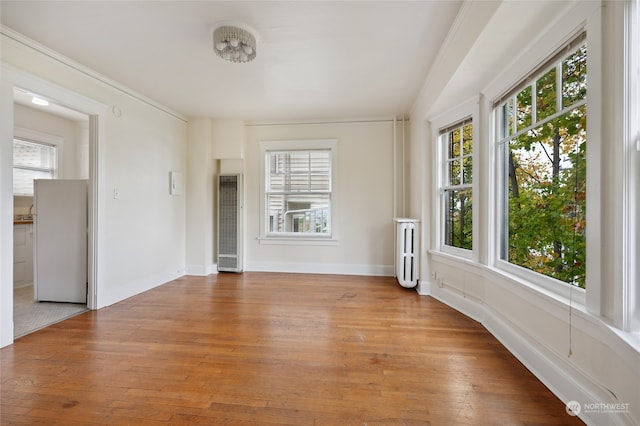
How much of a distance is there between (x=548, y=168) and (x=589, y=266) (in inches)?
31.2

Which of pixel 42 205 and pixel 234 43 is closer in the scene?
pixel 234 43

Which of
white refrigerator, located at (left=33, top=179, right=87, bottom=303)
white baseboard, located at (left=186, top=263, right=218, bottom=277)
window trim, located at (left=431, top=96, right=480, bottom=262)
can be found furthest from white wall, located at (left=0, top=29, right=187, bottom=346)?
window trim, located at (left=431, top=96, right=480, bottom=262)

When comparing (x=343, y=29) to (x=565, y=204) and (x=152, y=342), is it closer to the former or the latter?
(x=565, y=204)

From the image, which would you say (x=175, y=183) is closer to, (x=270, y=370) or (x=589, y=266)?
(x=270, y=370)

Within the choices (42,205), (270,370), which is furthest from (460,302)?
Result: (42,205)

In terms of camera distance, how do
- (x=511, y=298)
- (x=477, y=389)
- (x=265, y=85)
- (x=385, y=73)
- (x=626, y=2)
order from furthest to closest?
(x=265, y=85)
(x=385, y=73)
(x=511, y=298)
(x=477, y=389)
(x=626, y=2)

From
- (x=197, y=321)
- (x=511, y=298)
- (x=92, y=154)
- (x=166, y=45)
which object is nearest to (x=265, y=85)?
(x=166, y=45)

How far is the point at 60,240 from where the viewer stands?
3.24 metres

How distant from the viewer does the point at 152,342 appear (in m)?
2.34

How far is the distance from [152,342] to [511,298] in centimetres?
299

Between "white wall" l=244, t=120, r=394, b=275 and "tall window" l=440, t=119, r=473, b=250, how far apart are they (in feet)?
3.87

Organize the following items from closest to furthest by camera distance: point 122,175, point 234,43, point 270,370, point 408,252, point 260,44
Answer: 1. point 270,370
2. point 234,43
3. point 260,44
4. point 122,175
5. point 408,252

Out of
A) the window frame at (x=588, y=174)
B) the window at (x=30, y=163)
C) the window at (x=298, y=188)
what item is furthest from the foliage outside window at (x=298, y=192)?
the window at (x=30, y=163)

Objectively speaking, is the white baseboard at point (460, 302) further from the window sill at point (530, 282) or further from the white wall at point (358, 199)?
the white wall at point (358, 199)
